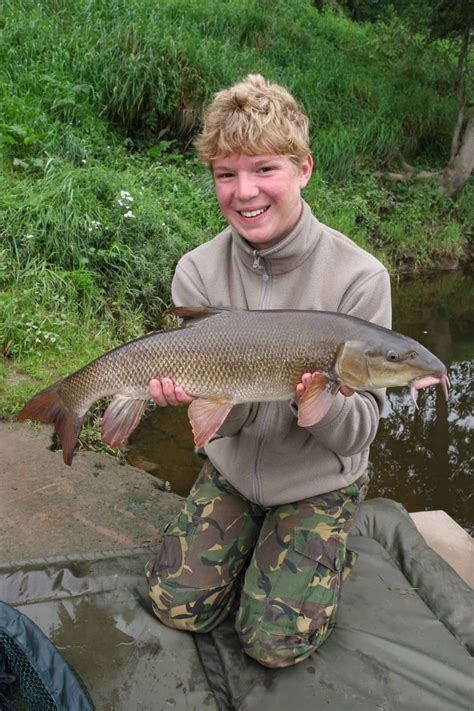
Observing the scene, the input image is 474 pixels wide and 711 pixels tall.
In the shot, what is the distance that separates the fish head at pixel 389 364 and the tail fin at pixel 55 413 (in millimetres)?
969

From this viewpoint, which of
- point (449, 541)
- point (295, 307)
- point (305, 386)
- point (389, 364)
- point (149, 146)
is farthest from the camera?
point (149, 146)

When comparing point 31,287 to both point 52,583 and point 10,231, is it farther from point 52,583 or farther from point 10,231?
point 52,583

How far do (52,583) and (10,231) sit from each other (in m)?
3.46

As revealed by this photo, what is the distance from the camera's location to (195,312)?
2.21 metres

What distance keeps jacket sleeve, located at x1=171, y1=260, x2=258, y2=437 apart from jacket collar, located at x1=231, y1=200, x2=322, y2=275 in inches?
8.9

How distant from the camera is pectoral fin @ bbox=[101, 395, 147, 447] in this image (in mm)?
2305

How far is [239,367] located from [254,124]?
2.80 ft

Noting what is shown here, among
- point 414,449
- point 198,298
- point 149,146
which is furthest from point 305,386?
point 149,146

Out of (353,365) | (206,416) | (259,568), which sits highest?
(353,365)

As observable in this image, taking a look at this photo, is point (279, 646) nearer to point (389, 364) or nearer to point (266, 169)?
point (389, 364)

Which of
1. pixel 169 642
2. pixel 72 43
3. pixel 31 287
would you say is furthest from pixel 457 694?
pixel 72 43

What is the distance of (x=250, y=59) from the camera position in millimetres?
10367

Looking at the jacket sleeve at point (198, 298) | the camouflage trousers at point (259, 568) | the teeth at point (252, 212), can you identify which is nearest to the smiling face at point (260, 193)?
the teeth at point (252, 212)

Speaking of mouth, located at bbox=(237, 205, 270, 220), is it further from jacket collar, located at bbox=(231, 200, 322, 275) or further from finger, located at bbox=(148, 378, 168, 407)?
finger, located at bbox=(148, 378, 168, 407)
